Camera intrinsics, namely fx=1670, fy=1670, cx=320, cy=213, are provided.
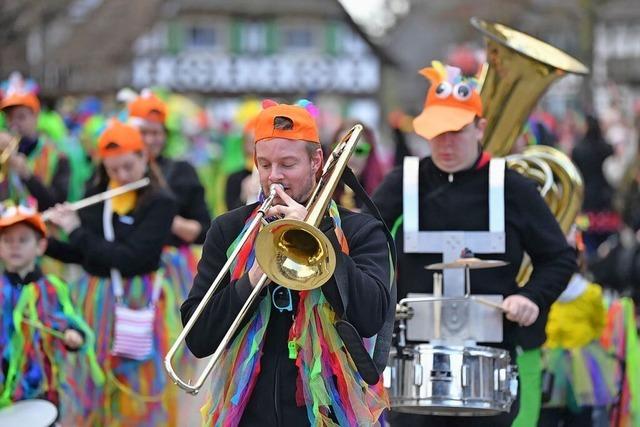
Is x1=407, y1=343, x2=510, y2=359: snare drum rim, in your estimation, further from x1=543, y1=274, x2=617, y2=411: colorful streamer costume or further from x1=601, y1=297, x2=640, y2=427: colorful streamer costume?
x1=601, y1=297, x2=640, y2=427: colorful streamer costume

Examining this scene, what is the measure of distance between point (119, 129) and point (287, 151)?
3.87 m

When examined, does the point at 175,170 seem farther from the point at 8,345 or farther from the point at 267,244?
the point at 267,244

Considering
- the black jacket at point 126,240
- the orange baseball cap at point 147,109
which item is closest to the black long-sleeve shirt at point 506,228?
the black jacket at point 126,240

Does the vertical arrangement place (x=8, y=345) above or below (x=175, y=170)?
below

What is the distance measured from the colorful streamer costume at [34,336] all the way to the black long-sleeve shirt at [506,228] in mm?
1973

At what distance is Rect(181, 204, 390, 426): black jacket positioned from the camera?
17.8ft

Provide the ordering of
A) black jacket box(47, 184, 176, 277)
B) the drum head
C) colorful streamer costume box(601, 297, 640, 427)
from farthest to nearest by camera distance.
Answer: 1. colorful streamer costume box(601, 297, 640, 427)
2. black jacket box(47, 184, 176, 277)
3. the drum head

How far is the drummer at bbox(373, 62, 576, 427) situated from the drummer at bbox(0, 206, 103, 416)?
6.31 feet

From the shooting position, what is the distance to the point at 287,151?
5.52 metres

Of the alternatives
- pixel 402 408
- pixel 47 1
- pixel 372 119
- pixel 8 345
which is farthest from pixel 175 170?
pixel 372 119

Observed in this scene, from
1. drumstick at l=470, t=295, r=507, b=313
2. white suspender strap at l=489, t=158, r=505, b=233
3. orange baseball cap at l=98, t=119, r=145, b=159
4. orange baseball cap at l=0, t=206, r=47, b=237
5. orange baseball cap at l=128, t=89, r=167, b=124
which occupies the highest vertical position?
orange baseball cap at l=128, t=89, r=167, b=124

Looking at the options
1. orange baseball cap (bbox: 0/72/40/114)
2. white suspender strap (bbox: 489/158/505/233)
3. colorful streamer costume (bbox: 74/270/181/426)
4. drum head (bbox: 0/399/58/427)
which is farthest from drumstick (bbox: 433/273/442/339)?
orange baseball cap (bbox: 0/72/40/114)

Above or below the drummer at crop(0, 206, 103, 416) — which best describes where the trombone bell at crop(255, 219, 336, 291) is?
below

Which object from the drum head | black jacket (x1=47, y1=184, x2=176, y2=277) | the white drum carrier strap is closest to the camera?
the drum head
